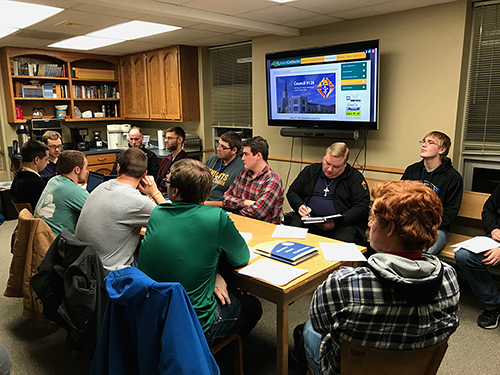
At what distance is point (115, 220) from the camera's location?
7.19 ft

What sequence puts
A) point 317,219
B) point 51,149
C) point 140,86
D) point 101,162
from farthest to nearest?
point 140,86
point 101,162
point 51,149
point 317,219

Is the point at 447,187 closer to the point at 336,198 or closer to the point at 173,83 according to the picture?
the point at 336,198

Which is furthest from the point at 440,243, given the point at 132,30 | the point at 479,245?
the point at 132,30

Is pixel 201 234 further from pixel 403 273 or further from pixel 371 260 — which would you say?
pixel 403 273

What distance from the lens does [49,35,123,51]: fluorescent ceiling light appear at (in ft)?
16.1

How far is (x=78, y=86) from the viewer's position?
629 centimetres

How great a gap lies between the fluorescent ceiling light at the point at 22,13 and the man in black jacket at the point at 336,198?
2625 mm

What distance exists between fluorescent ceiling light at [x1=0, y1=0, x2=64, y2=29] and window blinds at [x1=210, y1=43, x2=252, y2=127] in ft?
7.70

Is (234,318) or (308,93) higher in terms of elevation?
(308,93)

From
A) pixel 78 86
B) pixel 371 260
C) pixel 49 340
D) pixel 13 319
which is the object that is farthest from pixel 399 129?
pixel 78 86

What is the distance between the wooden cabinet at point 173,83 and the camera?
18.0ft

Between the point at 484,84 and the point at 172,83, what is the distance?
12.7 feet

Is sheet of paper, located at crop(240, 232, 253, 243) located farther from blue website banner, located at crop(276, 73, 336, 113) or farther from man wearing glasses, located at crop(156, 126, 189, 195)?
blue website banner, located at crop(276, 73, 336, 113)

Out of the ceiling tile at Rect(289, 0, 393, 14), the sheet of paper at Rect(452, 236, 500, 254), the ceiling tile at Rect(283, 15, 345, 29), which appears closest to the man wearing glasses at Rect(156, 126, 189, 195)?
the ceiling tile at Rect(283, 15, 345, 29)
